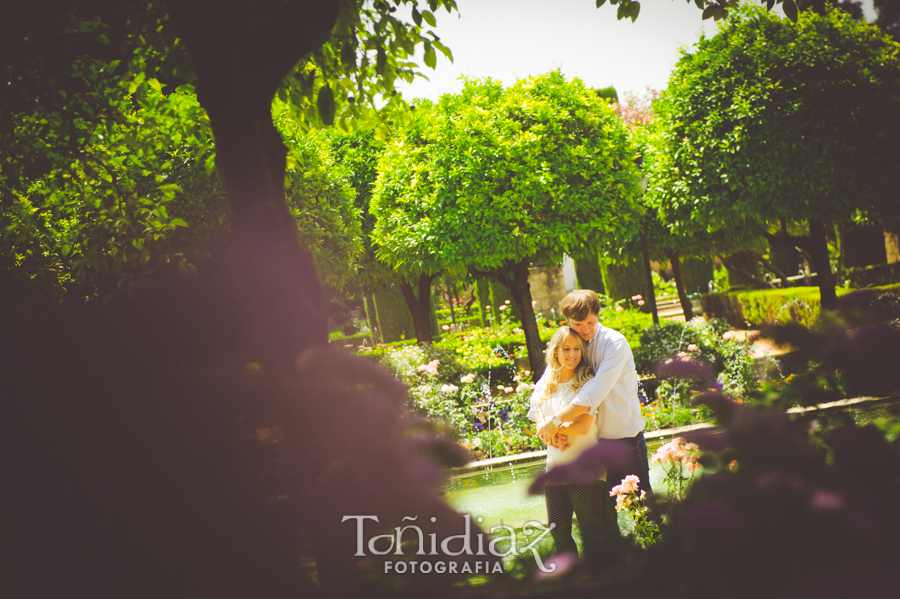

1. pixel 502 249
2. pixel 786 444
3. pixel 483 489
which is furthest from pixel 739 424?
pixel 502 249

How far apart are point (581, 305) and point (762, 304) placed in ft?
43.5

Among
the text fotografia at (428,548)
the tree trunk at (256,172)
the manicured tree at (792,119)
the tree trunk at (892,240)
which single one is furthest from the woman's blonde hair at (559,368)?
the tree trunk at (892,240)

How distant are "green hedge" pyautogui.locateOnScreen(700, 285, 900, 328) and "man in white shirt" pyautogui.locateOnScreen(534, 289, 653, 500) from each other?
8.23 m

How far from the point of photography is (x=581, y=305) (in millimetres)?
3408

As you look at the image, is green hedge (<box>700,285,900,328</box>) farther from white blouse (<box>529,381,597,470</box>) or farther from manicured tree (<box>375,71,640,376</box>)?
white blouse (<box>529,381,597,470</box>)

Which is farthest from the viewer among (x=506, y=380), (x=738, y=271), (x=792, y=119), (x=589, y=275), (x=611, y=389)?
(x=589, y=275)

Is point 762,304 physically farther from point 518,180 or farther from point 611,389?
point 611,389

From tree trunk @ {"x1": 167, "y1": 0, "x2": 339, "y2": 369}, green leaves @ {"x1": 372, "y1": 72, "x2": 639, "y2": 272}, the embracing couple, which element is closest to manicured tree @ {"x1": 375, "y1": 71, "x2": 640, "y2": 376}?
green leaves @ {"x1": 372, "y1": 72, "x2": 639, "y2": 272}

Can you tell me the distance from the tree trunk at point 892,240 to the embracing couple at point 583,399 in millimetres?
16674

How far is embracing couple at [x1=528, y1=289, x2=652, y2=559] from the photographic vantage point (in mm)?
3123

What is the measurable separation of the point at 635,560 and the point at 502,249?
9.13m

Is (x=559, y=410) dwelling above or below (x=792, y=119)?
below

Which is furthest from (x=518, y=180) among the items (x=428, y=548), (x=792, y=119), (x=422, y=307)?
(x=428, y=548)

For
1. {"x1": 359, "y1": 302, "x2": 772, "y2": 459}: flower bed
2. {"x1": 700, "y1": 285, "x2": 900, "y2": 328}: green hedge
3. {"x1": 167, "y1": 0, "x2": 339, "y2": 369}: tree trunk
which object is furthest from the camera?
{"x1": 700, "y1": 285, "x2": 900, "y2": 328}: green hedge
